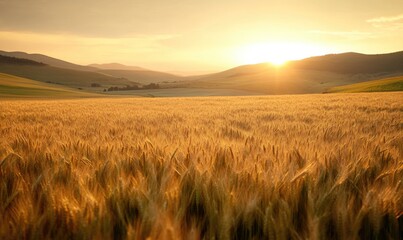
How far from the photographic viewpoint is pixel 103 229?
0.85m

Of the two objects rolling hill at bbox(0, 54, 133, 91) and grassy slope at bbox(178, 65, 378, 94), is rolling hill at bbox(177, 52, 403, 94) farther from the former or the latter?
rolling hill at bbox(0, 54, 133, 91)

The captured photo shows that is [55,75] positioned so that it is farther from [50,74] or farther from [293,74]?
[293,74]

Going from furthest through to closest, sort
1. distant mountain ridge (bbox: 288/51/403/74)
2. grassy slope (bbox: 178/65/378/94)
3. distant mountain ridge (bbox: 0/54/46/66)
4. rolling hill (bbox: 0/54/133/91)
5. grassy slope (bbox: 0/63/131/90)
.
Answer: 1. distant mountain ridge (bbox: 288/51/403/74)
2. distant mountain ridge (bbox: 0/54/46/66)
3. rolling hill (bbox: 0/54/133/91)
4. grassy slope (bbox: 0/63/131/90)
5. grassy slope (bbox: 178/65/378/94)

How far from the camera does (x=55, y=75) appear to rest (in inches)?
3553

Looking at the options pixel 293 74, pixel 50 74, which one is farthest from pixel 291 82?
pixel 50 74

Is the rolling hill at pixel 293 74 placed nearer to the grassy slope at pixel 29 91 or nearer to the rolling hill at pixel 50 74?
the rolling hill at pixel 50 74

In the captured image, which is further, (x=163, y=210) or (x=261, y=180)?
(x=261, y=180)

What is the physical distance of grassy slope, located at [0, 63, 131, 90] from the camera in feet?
275

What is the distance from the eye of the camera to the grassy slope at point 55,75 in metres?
83.8

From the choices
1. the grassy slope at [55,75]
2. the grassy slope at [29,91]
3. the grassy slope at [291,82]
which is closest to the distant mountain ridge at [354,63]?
the grassy slope at [291,82]

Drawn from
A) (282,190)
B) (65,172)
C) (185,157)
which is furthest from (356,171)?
(65,172)

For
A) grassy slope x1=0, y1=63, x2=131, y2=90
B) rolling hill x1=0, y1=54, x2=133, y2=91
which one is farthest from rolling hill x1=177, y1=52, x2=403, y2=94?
grassy slope x1=0, y1=63, x2=131, y2=90

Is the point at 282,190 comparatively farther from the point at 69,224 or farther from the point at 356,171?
the point at 69,224

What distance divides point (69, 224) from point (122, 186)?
243mm
